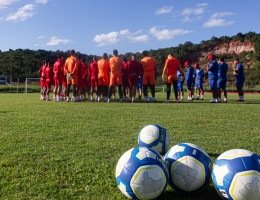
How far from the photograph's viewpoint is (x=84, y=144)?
8352mm

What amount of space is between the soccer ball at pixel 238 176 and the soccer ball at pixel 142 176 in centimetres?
61

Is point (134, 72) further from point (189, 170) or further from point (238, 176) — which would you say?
point (238, 176)

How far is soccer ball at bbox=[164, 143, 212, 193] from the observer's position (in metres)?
5.02

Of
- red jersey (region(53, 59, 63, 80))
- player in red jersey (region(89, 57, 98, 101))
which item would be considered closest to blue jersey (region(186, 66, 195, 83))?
player in red jersey (region(89, 57, 98, 101))

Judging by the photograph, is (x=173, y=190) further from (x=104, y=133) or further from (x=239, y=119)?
(x=239, y=119)

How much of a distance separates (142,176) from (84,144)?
377cm

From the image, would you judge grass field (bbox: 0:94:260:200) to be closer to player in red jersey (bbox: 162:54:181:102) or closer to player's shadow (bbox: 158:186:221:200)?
player's shadow (bbox: 158:186:221:200)

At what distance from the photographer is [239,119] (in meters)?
12.7

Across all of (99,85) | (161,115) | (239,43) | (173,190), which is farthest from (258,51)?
(173,190)

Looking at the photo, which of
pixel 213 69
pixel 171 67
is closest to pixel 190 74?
pixel 171 67

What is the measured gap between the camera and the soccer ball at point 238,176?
4.52 m

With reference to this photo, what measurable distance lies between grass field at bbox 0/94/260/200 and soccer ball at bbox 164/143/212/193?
144 millimetres

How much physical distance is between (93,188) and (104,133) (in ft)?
14.4

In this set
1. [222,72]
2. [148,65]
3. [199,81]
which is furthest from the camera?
[199,81]
